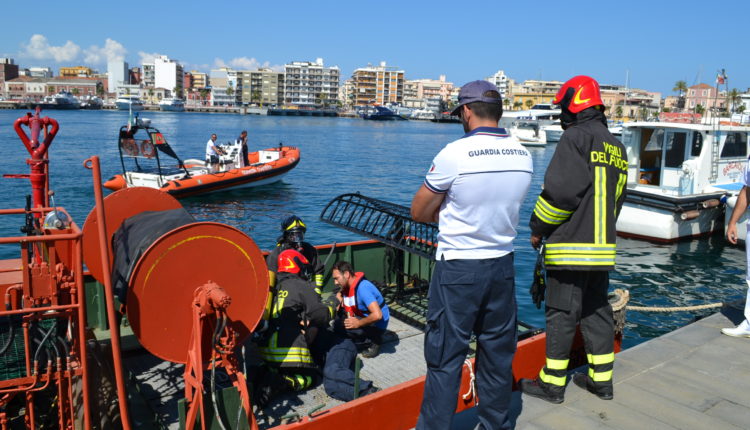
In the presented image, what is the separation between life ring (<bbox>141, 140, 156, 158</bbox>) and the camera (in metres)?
21.3

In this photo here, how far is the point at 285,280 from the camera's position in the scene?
551 cm

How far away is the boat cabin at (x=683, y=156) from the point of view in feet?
58.4

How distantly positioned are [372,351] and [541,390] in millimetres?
2022

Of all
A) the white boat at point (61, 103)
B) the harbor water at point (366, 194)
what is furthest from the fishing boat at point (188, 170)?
the white boat at point (61, 103)

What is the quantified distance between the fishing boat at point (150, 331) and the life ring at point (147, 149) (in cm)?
1673

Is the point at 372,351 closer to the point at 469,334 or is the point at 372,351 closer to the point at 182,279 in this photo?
the point at 182,279

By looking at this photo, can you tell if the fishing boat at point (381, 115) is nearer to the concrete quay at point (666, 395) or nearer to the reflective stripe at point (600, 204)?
the concrete quay at point (666, 395)

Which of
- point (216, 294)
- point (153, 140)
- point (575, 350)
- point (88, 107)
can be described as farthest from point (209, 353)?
point (88, 107)

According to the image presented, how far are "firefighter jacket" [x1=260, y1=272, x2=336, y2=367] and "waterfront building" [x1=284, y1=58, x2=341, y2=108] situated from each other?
6926 inches

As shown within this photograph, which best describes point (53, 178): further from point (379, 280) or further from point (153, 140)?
point (379, 280)

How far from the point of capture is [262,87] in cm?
18375

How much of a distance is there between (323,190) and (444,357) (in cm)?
2857

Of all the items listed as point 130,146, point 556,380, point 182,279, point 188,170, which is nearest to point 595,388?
point 556,380

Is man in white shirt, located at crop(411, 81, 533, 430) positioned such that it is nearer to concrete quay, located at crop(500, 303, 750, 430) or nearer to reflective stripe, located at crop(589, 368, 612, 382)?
concrete quay, located at crop(500, 303, 750, 430)
